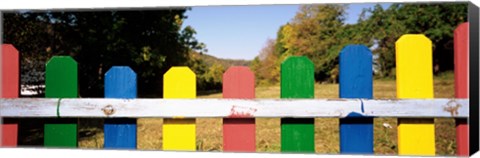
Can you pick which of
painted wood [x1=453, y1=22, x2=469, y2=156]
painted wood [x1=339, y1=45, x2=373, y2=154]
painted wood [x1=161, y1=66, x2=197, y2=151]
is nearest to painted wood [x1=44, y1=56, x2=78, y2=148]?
painted wood [x1=161, y1=66, x2=197, y2=151]

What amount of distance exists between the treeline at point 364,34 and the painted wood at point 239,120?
363 inches

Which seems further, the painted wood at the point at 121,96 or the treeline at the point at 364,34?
the treeline at the point at 364,34

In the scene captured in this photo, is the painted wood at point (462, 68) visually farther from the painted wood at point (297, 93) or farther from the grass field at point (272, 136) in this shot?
the grass field at point (272, 136)

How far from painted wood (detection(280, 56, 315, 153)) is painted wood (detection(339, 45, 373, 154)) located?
0.50 feet

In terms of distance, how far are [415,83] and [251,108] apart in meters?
0.81

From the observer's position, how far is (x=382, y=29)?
12742mm

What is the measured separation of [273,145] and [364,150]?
6.27 feet

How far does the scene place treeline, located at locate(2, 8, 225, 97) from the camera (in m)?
4.49

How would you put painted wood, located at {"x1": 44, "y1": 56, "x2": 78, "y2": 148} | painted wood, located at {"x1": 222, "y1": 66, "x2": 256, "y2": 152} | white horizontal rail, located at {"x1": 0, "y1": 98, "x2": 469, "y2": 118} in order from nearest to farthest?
white horizontal rail, located at {"x1": 0, "y1": 98, "x2": 469, "y2": 118} → painted wood, located at {"x1": 222, "y1": 66, "x2": 256, "y2": 152} → painted wood, located at {"x1": 44, "y1": 56, "x2": 78, "y2": 148}

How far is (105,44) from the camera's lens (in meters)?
8.41

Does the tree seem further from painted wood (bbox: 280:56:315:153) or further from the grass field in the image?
painted wood (bbox: 280:56:315:153)

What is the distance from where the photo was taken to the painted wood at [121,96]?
2096 mm

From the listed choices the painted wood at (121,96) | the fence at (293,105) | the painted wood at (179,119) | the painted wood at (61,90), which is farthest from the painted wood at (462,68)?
the painted wood at (61,90)

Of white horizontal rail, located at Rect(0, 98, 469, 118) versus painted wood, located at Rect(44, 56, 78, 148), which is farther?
painted wood, located at Rect(44, 56, 78, 148)
